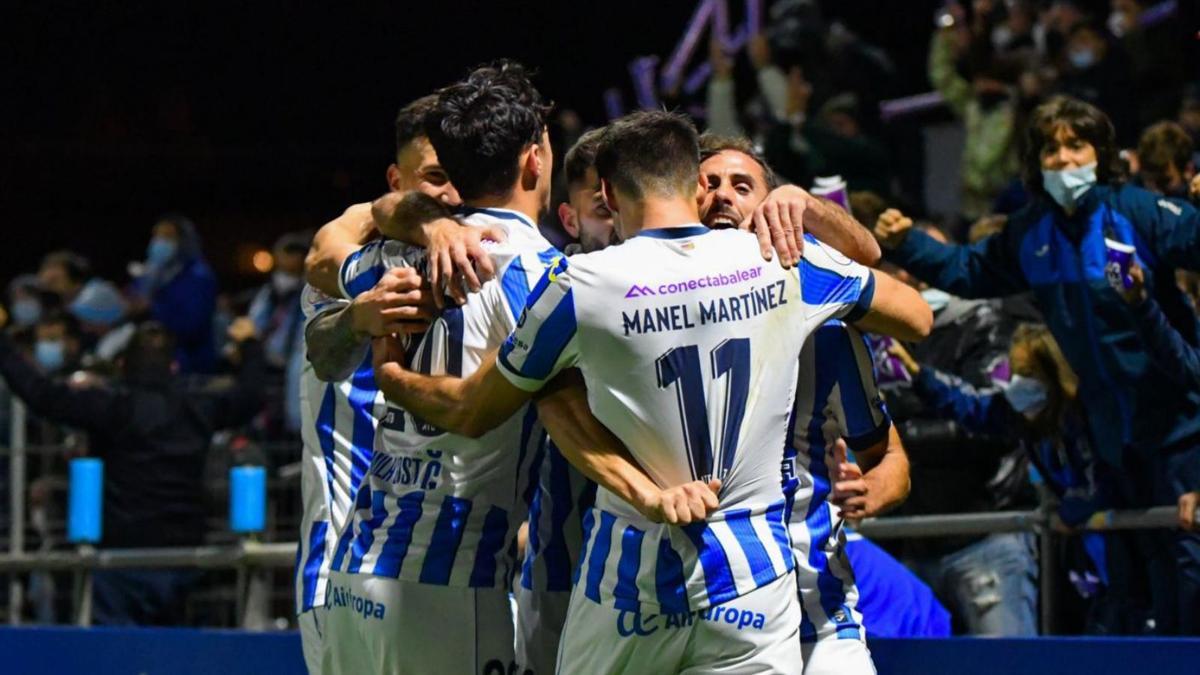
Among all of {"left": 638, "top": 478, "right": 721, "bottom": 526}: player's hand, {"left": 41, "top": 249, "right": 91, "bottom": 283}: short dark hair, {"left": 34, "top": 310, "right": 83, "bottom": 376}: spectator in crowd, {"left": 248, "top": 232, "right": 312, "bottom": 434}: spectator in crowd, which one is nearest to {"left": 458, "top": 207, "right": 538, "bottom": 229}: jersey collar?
{"left": 638, "top": 478, "right": 721, "bottom": 526}: player's hand

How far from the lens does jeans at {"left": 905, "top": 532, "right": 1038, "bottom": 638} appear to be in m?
6.11

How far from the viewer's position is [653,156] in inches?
148

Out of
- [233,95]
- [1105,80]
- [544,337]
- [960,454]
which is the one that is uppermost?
[233,95]

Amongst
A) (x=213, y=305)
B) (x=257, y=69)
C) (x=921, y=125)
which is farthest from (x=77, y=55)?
(x=921, y=125)

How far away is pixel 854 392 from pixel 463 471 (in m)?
0.89

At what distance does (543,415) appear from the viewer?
3855 mm

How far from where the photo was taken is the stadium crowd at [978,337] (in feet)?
18.8

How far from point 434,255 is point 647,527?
775 mm

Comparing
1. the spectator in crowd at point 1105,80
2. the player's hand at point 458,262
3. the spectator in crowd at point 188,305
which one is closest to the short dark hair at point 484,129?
the player's hand at point 458,262

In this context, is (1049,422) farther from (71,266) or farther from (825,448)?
(71,266)

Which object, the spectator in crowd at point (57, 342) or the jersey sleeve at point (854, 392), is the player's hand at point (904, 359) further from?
the spectator in crowd at point (57, 342)

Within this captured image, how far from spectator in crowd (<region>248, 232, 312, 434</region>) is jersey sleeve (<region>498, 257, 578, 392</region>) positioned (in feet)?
19.6

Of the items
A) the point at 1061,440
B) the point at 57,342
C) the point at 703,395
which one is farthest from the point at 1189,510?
the point at 57,342

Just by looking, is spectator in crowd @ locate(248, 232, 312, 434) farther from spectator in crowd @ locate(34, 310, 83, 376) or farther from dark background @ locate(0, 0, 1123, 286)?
dark background @ locate(0, 0, 1123, 286)
